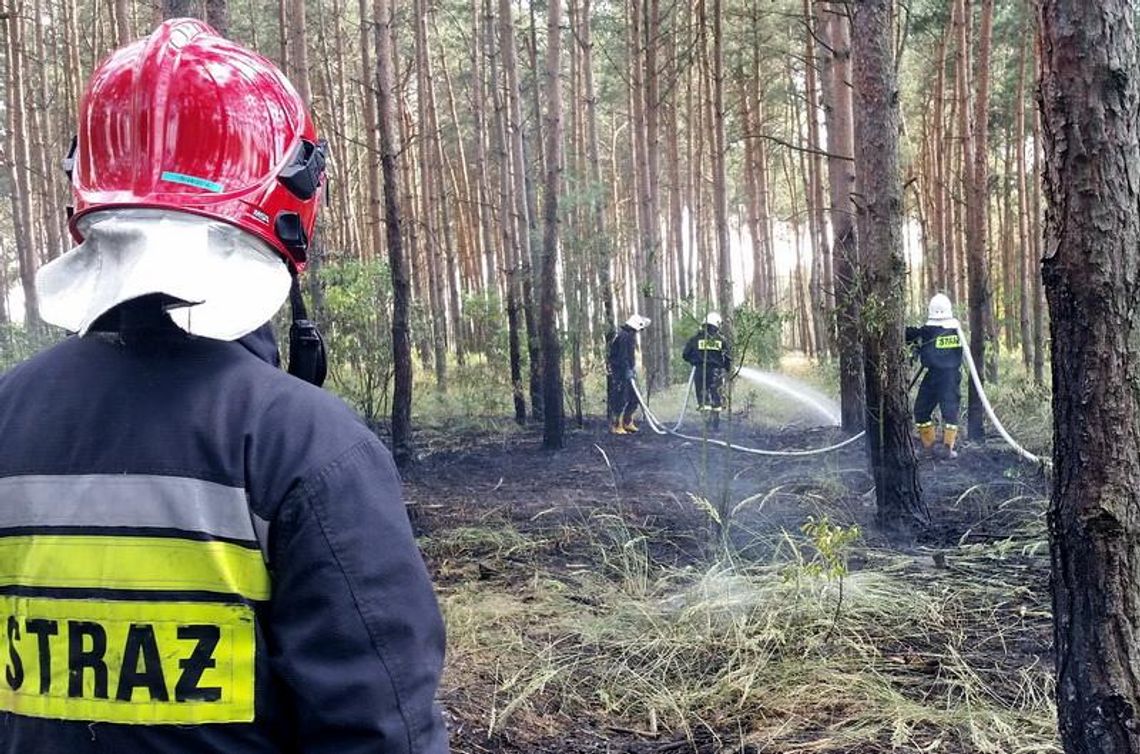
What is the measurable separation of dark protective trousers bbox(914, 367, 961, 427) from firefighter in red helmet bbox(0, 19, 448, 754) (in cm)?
1069

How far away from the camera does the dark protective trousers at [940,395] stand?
1101 centimetres

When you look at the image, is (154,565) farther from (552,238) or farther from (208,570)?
(552,238)

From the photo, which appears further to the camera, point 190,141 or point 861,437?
point 861,437

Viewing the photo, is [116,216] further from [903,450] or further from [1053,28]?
[903,450]

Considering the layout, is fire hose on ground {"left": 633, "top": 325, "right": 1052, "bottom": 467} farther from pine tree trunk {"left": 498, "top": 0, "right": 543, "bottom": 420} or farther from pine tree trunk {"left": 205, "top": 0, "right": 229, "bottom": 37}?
pine tree trunk {"left": 205, "top": 0, "right": 229, "bottom": 37}

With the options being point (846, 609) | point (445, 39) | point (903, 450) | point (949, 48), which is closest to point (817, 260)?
point (949, 48)

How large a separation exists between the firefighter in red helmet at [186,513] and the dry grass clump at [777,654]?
9.69 ft

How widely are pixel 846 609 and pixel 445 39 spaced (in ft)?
71.9

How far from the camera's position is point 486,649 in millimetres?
4973

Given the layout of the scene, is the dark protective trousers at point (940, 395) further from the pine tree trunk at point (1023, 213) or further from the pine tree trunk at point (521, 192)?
the pine tree trunk at point (1023, 213)

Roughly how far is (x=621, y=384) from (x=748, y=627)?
9.36 metres

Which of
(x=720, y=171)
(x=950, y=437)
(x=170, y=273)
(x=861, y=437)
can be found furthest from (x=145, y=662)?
(x=720, y=171)

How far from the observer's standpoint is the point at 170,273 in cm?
122

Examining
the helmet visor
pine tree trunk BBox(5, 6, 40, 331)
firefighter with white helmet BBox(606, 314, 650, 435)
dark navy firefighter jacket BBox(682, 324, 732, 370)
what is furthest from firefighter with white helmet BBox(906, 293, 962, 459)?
pine tree trunk BBox(5, 6, 40, 331)
